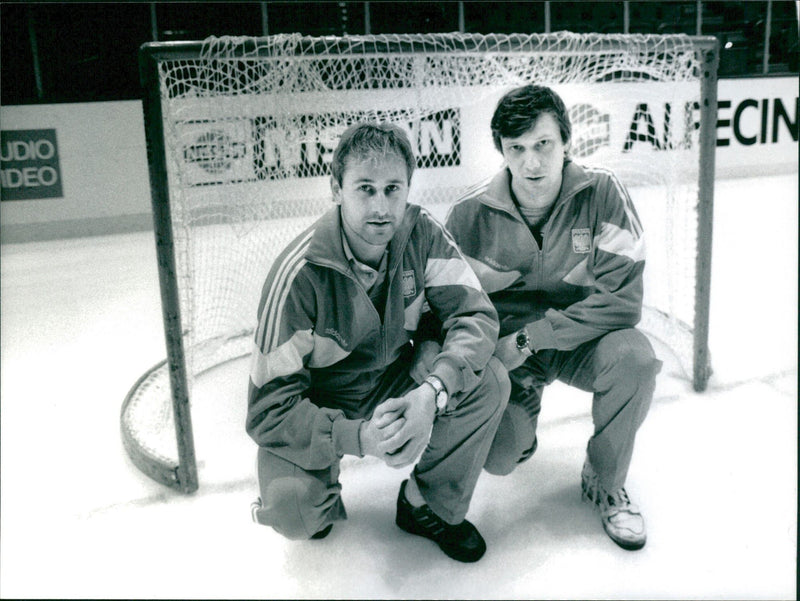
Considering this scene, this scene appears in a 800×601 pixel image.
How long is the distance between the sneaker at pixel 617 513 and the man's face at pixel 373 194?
0.70 metres

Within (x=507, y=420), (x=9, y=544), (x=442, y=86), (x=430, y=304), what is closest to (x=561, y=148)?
(x=430, y=304)

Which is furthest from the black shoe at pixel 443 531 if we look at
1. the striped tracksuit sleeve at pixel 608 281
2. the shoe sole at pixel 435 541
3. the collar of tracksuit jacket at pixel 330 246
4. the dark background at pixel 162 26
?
the dark background at pixel 162 26

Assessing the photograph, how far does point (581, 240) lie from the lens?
4.42 feet

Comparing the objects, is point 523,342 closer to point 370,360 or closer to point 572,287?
point 572,287

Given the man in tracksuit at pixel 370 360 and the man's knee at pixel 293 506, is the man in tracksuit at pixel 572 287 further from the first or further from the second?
the man's knee at pixel 293 506

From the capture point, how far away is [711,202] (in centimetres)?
184

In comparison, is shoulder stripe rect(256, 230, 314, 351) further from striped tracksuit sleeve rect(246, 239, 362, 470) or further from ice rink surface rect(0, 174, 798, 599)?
ice rink surface rect(0, 174, 798, 599)

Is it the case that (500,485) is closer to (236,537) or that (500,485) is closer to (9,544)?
(236,537)

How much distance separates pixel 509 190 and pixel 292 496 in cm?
67

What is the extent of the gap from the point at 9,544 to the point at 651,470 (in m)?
1.27

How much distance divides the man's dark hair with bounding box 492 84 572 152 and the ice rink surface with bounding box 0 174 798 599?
72cm

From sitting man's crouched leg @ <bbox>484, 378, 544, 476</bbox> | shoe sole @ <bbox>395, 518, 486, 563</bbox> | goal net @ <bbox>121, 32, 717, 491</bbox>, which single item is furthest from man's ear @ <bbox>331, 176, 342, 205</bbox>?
shoe sole @ <bbox>395, 518, 486, 563</bbox>

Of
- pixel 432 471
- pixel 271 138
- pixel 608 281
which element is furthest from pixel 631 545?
pixel 271 138

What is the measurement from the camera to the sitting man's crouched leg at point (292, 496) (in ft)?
3.80
